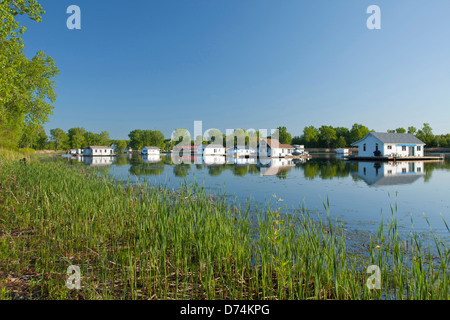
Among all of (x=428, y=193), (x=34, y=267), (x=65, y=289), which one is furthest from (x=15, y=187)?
(x=428, y=193)

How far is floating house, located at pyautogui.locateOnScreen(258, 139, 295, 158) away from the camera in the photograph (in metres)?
65.3

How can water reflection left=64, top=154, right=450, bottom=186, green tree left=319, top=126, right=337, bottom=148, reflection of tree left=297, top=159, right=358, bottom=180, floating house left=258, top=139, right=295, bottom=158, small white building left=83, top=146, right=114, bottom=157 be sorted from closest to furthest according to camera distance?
water reflection left=64, top=154, right=450, bottom=186 < reflection of tree left=297, top=159, right=358, bottom=180 < floating house left=258, top=139, right=295, bottom=158 < small white building left=83, top=146, right=114, bottom=157 < green tree left=319, top=126, right=337, bottom=148

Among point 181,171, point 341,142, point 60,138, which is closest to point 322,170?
point 181,171

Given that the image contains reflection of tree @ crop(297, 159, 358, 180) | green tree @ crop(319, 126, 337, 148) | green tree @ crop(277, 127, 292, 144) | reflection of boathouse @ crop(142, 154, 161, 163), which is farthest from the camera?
green tree @ crop(277, 127, 292, 144)

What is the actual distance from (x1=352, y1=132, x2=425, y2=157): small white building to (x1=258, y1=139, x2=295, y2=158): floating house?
20.0 metres

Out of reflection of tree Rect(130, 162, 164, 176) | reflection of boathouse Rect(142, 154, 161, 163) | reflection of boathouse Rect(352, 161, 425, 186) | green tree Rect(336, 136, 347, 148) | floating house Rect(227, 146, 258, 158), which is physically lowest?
reflection of boathouse Rect(352, 161, 425, 186)

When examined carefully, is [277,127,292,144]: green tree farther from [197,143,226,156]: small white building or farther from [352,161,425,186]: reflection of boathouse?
[352,161,425,186]: reflection of boathouse

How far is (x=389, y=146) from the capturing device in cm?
4616

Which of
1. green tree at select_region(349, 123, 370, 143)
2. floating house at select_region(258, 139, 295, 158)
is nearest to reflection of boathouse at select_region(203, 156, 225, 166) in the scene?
floating house at select_region(258, 139, 295, 158)

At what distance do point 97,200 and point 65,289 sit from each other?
404cm

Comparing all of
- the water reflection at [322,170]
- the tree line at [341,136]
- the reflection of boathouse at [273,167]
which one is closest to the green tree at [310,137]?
the tree line at [341,136]

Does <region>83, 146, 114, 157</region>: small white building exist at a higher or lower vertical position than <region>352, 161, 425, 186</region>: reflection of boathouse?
higher
